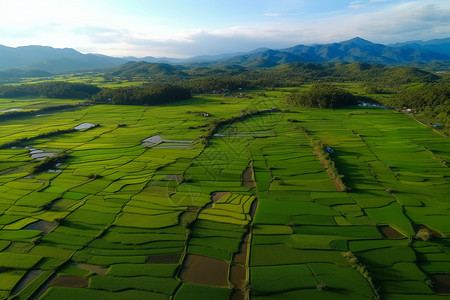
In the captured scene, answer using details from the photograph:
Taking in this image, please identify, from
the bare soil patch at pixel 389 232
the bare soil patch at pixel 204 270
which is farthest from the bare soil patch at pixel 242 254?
the bare soil patch at pixel 389 232

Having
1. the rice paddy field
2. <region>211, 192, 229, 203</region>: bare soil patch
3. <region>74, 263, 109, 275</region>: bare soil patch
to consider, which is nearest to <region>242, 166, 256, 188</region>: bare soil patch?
the rice paddy field

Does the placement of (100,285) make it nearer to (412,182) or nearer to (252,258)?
(252,258)

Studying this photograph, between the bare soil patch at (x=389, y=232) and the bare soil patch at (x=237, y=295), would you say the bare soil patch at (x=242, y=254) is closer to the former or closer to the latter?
the bare soil patch at (x=237, y=295)

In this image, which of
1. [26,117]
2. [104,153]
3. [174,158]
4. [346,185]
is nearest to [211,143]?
[174,158]

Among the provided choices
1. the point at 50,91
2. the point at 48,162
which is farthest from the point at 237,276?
the point at 50,91

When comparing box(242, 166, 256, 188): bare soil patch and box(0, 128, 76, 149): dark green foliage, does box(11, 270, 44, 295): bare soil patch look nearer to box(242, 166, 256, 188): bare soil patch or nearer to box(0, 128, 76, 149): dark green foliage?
box(242, 166, 256, 188): bare soil patch
